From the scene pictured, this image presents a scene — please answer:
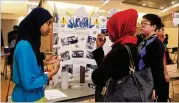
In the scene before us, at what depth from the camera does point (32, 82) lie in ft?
4.57

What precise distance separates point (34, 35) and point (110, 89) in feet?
2.07

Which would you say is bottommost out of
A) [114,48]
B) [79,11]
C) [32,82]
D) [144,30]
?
[32,82]

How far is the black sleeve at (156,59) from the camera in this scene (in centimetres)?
214

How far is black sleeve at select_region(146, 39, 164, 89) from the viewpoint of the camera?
2144 millimetres

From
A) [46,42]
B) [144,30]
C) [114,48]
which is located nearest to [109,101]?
[114,48]

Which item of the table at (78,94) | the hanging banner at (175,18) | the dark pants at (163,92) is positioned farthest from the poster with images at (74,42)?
the hanging banner at (175,18)

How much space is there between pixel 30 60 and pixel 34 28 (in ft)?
A: 0.82

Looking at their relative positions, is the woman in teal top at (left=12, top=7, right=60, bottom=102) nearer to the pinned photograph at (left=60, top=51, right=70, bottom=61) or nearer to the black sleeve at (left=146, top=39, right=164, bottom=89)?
the pinned photograph at (left=60, top=51, right=70, bottom=61)

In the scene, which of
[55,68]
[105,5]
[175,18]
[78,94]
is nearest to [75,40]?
[78,94]

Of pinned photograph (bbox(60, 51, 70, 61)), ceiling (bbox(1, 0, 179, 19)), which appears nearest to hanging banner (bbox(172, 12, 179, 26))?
pinned photograph (bbox(60, 51, 70, 61))

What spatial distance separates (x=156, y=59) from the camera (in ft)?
7.04

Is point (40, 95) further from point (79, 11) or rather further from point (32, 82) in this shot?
point (79, 11)

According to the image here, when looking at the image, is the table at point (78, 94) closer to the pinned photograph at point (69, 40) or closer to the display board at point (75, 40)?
the display board at point (75, 40)

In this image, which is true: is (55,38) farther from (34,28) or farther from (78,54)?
(34,28)
